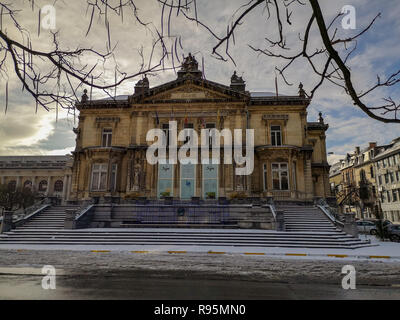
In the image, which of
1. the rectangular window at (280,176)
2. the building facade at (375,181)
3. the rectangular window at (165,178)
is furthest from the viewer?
the building facade at (375,181)

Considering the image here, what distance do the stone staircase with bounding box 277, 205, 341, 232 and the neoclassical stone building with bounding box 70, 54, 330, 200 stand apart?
353 centimetres

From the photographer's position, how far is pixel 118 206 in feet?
75.5

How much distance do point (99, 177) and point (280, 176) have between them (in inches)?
750

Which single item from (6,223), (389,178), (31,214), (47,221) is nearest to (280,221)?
(47,221)

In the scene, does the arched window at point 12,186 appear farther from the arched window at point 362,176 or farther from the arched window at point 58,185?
the arched window at point 362,176

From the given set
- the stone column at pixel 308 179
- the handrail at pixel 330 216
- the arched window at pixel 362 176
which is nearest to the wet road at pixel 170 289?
the handrail at pixel 330 216

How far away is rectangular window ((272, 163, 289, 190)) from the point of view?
27.9 m

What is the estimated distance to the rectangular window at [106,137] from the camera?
31.1 m

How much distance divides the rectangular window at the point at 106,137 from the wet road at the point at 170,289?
83.6ft

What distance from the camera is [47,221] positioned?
21375 millimetres

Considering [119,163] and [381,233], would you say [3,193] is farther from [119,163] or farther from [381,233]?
[381,233]

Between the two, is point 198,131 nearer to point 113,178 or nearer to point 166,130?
point 166,130

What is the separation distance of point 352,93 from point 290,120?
28.5 m
